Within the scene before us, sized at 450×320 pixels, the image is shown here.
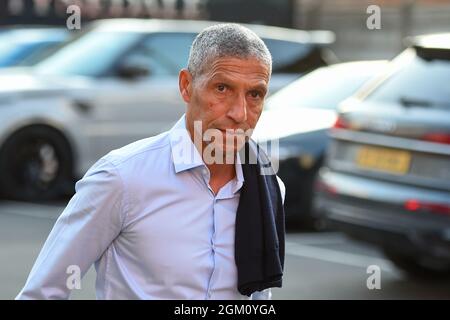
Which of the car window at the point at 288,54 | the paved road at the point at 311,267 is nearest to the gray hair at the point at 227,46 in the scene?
the paved road at the point at 311,267

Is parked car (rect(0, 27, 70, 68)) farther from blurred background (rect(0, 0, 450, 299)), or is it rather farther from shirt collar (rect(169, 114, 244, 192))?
shirt collar (rect(169, 114, 244, 192))

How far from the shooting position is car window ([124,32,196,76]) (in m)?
11.6

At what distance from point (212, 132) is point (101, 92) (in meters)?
8.77

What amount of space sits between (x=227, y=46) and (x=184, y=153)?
0.27 m

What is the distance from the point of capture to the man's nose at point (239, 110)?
2.51 m

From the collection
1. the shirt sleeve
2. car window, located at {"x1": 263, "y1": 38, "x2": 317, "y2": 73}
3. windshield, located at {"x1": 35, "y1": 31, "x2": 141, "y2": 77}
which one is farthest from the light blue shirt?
car window, located at {"x1": 263, "y1": 38, "x2": 317, "y2": 73}

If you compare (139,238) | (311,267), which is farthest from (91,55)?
(139,238)

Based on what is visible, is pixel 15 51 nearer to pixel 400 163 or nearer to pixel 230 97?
pixel 400 163

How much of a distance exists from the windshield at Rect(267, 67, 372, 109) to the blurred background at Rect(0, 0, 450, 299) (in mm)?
15

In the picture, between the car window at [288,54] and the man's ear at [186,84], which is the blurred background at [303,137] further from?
the man's ear at [186,84]

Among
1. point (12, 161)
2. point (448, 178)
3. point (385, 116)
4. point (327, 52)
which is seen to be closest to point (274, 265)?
point (448, 178)

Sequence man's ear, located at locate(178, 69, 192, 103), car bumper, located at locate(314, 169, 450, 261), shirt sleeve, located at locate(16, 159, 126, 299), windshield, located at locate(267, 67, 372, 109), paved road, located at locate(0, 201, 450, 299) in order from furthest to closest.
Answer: windshield, located at locate(267, 67, 372, 109)
paved road, located at locate(0, 201, 450, 299)
car bumper, located at locate(314, 169, 450, 261)
man's ear, located at locate(178, 69, 192, 103)
shirt sleeve, located at locate(16, 159, 126, 299)

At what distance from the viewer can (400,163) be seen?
690 centimetres
